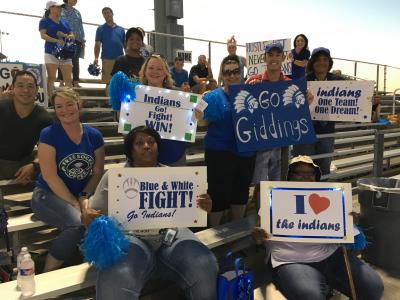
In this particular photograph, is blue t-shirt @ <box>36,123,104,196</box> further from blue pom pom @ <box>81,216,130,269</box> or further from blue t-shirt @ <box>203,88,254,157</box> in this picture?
blue t-shirt @ <box>203,88,254,157</box>

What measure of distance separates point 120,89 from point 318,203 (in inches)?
70.0

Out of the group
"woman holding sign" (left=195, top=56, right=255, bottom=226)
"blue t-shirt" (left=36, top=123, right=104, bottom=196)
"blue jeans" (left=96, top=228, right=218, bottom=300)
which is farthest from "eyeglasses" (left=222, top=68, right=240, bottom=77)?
"blue jeans" (left=96, top=228, right=218, bottom=300)

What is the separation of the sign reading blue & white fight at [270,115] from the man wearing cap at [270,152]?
0.12 meters

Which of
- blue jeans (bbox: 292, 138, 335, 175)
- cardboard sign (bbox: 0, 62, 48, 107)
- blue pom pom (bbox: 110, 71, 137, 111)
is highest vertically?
cardboard sign (bbox: 0, 62, 48, 107)

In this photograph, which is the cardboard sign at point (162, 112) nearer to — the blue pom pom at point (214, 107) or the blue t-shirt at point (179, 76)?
the blue pom pom at point (214, 107)

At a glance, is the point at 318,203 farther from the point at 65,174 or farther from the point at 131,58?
the point at 131,58

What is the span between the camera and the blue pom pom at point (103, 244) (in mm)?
2244

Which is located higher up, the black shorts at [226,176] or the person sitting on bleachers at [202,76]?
the person sitting on bleachers at [202,76]

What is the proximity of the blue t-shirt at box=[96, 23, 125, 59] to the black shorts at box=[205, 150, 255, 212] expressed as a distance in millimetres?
4206

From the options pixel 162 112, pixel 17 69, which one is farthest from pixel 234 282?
pixel 17 69

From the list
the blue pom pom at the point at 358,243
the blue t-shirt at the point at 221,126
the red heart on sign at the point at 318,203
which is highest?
the blue t-shirt at the point at 221,126

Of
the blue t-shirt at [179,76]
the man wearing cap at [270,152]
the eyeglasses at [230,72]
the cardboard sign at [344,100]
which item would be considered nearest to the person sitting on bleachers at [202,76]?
the blue t-shirt at [179,76]

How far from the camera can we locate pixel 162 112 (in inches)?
133

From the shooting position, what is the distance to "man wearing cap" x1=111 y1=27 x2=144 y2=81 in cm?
382
